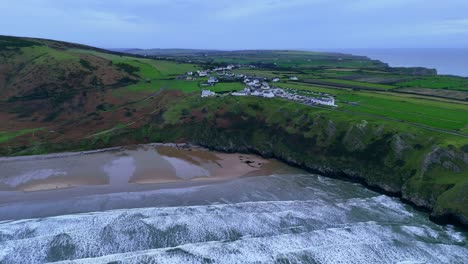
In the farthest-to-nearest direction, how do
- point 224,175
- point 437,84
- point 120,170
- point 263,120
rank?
point 437,84 < point 263,120 < point 120,170 < point 224,175

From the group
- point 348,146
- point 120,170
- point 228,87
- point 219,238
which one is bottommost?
point 120,170

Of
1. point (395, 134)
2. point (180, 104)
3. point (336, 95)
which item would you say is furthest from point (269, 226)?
point (336, 95)

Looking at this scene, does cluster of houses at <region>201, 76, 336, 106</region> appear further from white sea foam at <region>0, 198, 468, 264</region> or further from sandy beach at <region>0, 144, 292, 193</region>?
white sea foam at <region>0, 198, 468, 264</region>

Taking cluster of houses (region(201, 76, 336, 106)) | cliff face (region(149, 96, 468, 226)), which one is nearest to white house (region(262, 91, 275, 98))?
cluster of houses (region(201, 76, 336, 106))

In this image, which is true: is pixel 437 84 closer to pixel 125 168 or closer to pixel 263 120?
pixel 263 120

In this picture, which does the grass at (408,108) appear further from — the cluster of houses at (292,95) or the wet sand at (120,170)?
the wet sand at (120,170)

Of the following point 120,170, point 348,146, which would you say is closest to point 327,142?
point 348,146

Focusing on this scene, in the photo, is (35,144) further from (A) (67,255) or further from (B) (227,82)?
(B) (227,82)

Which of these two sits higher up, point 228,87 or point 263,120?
point 228,87
